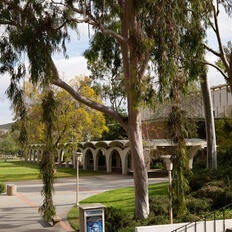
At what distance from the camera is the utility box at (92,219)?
1066 centimetres

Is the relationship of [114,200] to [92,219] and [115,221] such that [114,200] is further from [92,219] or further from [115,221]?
[92,219]

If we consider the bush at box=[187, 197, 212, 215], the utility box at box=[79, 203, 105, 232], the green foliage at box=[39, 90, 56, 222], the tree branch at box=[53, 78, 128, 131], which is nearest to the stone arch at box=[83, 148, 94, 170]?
the bush at box=[187, 197, 212, 215]

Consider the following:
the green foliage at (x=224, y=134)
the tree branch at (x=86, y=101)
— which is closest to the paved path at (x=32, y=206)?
the tree branch at (x=86, y=101)

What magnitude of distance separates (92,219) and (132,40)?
4.78 meters

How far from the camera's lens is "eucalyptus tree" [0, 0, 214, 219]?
10.2 metres

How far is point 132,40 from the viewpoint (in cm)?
1080

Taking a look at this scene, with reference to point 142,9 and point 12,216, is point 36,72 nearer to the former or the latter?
point 142,9

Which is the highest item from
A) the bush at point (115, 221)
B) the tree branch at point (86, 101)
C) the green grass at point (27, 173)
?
the tree branch at point (86, 101)

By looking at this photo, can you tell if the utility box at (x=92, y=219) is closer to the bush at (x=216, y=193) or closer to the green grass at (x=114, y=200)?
the green grass at (x=114, y=200)

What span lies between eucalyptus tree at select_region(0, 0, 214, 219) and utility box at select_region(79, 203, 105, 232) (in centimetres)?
221

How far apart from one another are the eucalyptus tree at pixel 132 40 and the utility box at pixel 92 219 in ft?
7.25

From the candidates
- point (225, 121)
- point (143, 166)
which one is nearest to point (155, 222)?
point (143, 166)

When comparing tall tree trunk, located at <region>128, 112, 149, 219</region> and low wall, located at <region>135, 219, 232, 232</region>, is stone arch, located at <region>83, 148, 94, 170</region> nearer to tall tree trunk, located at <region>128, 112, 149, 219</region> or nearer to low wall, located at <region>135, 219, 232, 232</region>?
tall tree trunk, located at <region>128, 112, 149, 219</region>

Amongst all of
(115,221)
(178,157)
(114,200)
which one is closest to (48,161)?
(115,221)
